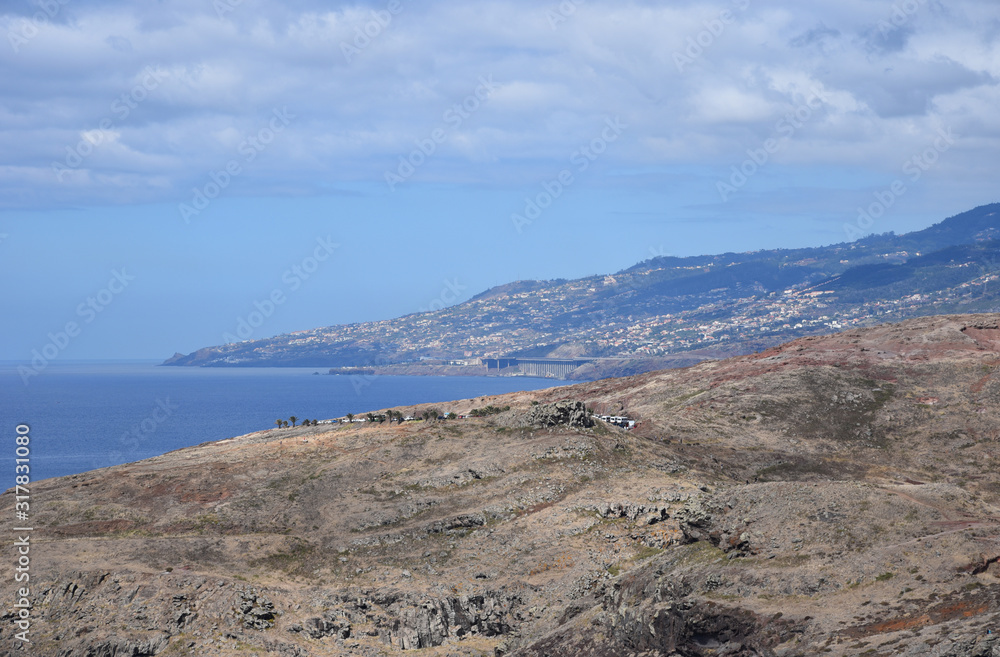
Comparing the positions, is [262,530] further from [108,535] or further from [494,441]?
[494,441]

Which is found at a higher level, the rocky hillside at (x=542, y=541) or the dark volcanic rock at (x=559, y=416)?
the dark volcanic rock at (x=559, y=416)

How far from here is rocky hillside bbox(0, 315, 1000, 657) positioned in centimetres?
4912

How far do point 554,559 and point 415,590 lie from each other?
9673mm

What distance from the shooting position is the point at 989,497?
78.6 metres

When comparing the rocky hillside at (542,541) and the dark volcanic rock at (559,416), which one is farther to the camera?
the dark volcanic rock at (559,416)

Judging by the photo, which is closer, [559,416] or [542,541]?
[542,541]

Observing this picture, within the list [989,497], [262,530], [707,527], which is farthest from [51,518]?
[989,497]

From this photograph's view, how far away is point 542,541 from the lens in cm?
6800

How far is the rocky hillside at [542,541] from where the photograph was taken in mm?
49125

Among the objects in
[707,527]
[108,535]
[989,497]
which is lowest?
[989,497]

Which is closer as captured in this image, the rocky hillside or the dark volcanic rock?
the rocky hillside

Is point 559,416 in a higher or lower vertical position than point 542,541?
higher

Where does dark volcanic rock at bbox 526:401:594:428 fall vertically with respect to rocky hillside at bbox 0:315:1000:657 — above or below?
above

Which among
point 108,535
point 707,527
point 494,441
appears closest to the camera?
point 707,527
